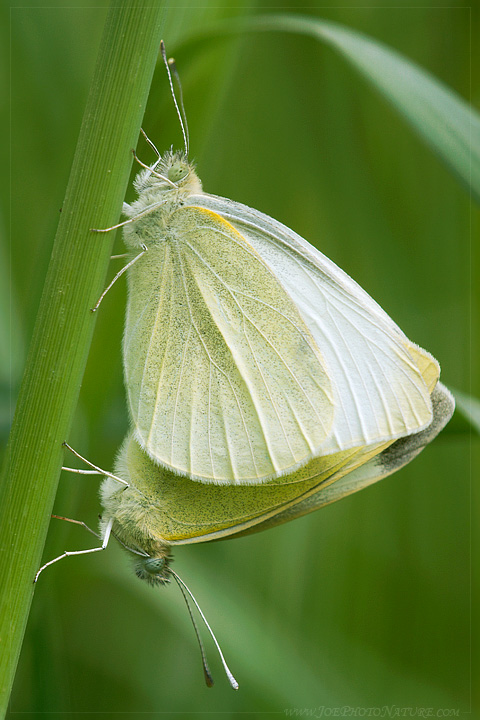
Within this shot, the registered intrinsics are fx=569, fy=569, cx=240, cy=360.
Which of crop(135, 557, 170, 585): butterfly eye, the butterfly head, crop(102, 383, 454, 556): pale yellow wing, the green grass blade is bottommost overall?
crop(135, 557, 170, 585): butterfly eye

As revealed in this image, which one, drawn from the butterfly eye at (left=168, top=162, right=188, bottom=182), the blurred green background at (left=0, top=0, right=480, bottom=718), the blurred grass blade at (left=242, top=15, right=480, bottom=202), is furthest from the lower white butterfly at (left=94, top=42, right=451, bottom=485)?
the blurred grass blade at (left=242, top=15, right=480, bottom=202)

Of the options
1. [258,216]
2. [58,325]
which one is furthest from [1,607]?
[258,216]

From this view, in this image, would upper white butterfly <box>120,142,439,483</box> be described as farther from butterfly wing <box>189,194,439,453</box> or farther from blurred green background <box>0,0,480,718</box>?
blurred green background <box>0,0,480,718</box>

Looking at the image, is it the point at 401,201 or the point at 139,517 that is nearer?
the point at 139,517

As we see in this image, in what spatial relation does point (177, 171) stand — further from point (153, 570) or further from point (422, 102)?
point (153, 570)

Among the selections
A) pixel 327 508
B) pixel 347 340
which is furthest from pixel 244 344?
pixel 327 508

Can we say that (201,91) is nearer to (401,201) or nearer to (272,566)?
(401,201)

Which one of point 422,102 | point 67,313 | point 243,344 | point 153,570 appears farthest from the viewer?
point 243,344
